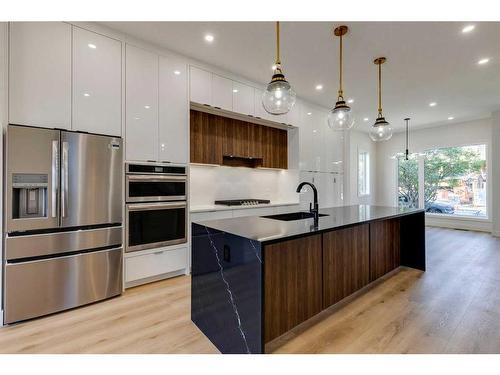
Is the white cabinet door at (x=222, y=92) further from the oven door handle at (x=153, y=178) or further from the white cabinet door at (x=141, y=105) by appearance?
the oven door handle at (x=153, y=178)

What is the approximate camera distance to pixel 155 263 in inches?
128

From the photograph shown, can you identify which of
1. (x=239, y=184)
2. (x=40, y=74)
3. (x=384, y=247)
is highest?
(x=40, y=74)

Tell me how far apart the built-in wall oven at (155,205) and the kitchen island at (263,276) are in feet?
3.82

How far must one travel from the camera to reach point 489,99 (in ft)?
17.3

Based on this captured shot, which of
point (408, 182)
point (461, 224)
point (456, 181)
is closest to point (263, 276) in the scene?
point (461, 224)

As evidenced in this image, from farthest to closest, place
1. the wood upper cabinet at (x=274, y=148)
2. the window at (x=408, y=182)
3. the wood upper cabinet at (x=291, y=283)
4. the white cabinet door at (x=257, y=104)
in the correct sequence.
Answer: the window at (x=408, y=182) < the wood upper cabinet at (x=274, y=148) < the white cabinet door at (x=257, y=104) < the wood upper cabinet at (x=291, y=283)

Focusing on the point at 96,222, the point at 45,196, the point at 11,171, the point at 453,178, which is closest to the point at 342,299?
the point at 96,222

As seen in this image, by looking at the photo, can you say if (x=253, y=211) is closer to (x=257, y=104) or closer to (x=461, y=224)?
(x=257, y=104)

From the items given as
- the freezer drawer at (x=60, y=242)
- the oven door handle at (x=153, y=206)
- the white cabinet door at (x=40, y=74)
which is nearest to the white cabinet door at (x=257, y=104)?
the oven door handle at (x=153, y=206)

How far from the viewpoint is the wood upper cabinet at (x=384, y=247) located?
311 centimetres

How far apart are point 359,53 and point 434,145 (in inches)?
226

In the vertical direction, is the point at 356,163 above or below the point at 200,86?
below
